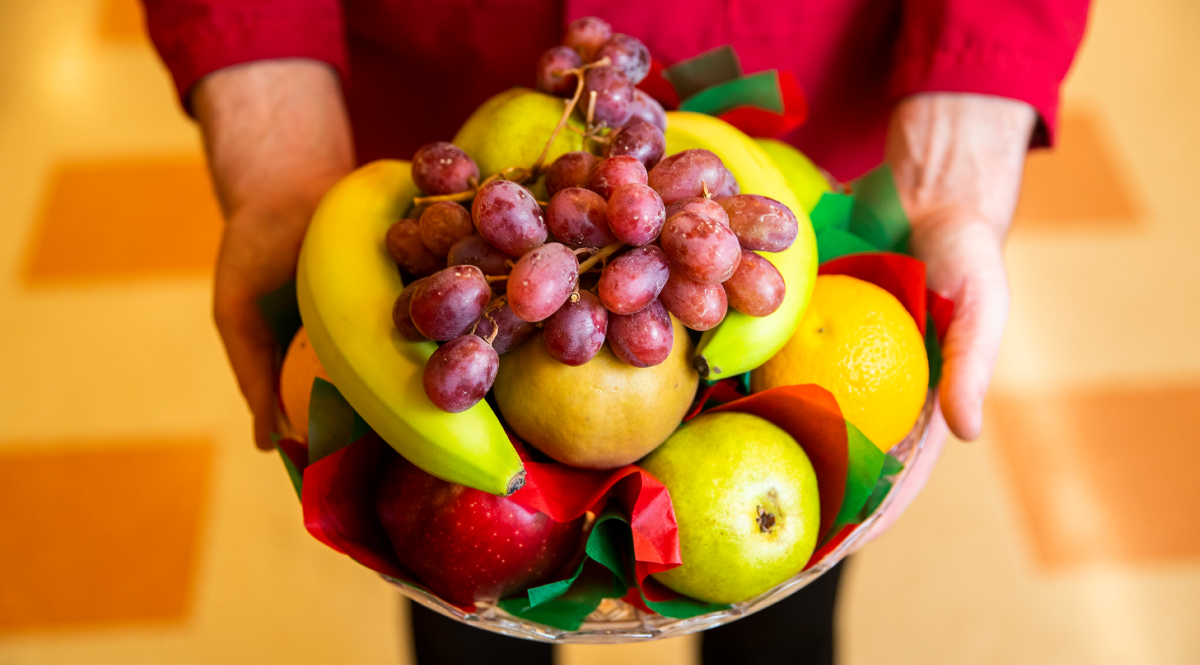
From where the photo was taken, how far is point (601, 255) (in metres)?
0.59

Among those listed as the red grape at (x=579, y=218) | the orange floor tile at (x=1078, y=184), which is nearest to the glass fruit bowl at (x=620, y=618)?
the red grape at (x=579, y=218)

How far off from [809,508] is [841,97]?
0.60m

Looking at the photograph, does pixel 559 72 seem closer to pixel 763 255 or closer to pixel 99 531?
pixel 763 255

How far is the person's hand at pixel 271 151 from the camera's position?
874 mm

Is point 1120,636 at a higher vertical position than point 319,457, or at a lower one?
lower

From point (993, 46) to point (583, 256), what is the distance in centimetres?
62

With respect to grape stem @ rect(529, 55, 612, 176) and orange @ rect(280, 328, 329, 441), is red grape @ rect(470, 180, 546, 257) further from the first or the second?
orange @ rect(280, 328, 329, 441)

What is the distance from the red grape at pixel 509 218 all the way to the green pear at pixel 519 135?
0.11m

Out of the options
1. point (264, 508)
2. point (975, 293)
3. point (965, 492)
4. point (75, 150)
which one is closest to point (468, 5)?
Answer: point (975, 293)

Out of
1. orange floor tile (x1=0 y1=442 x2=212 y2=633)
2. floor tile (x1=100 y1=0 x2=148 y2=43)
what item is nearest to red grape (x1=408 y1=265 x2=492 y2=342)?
orange floor tile (x1=0 y1=442 x2=212 y2=633)

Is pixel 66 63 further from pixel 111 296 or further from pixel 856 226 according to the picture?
pixel 856 226

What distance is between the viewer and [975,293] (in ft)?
2.68

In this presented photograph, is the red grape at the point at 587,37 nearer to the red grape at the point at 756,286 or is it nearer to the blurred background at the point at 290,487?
the red grape at the point at 756,286

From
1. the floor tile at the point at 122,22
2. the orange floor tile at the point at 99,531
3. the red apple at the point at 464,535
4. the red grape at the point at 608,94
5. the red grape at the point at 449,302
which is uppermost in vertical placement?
the red grape at the point at 608,94
